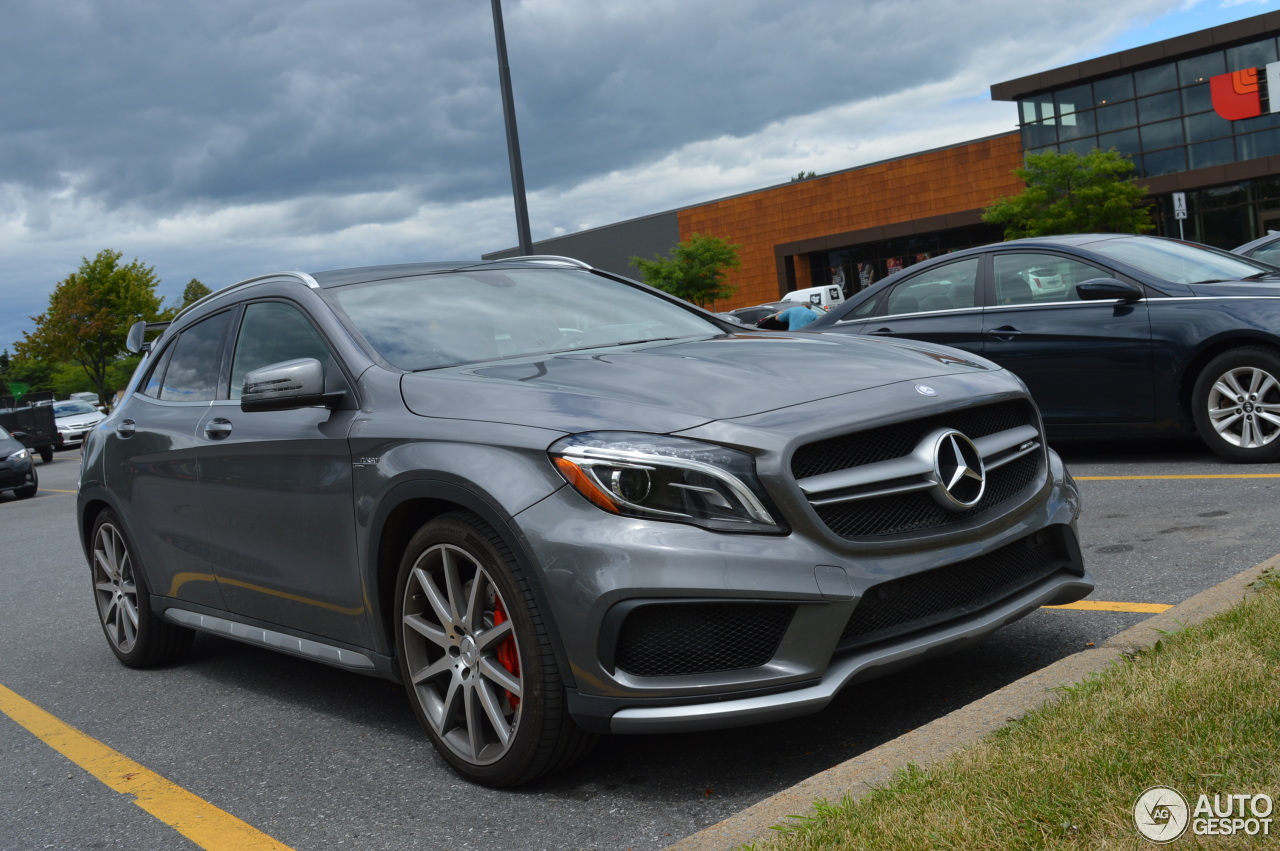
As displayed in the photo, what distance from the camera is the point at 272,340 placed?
4.71m

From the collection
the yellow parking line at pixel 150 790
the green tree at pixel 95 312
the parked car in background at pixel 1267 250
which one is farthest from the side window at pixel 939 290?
the green tree at pixel 95 312

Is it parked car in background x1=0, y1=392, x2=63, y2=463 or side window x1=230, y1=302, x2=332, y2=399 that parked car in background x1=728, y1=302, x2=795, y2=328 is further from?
parked car in background x1=0, y1=392, x2=63, y2=463

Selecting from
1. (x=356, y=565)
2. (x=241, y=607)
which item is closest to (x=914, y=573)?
(x=356, y=565)

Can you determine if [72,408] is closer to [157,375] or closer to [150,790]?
[157,375]

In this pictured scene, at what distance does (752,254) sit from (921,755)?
58.6 meters

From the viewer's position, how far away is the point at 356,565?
12.7ft

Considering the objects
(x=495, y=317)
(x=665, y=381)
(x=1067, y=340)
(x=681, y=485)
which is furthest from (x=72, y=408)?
(x=681, y=485)

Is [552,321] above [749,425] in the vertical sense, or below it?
above

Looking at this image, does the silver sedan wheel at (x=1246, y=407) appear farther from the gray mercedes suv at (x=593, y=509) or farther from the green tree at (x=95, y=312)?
the green tree at (x=95, y=312)

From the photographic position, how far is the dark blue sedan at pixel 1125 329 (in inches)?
295

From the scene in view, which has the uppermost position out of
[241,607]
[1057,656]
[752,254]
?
[752,254]

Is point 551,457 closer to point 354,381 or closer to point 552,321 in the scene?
point 354,381

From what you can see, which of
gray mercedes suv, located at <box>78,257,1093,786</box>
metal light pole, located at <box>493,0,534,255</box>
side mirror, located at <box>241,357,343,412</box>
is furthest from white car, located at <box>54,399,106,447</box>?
side mirror, located at <box>241,357,343,412</box>

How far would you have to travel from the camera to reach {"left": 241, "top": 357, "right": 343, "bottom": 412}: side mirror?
12.8 ft
